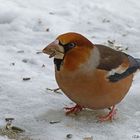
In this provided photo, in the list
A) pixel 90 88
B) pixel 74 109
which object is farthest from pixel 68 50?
pixel 74 109

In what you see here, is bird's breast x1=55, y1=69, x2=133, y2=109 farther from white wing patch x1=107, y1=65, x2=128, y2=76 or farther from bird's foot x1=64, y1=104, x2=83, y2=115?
bird's foot x1=64, y1=104, x2=83, y2=115

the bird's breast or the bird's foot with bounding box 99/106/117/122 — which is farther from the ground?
the bird's breast

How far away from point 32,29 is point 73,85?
2.51 meters

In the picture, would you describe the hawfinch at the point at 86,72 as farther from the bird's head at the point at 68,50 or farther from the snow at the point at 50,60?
the snow at the point at 50,60

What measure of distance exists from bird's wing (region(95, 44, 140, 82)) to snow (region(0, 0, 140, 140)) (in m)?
0.41

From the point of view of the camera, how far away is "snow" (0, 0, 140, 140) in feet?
15.4

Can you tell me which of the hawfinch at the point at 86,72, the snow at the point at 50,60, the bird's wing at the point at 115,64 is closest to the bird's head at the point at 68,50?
the hawfinch at the point at 86,72

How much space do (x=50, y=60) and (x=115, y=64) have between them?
1.53 metres

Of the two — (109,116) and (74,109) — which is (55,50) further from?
(109,116)

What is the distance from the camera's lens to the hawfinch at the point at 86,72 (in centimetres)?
448

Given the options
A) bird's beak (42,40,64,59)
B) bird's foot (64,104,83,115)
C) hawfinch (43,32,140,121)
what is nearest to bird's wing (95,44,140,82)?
hawfinch (43,32,140,121)

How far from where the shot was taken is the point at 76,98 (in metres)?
4.60

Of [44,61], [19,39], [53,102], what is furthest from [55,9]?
[53,102]

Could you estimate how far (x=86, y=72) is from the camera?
4.51m
